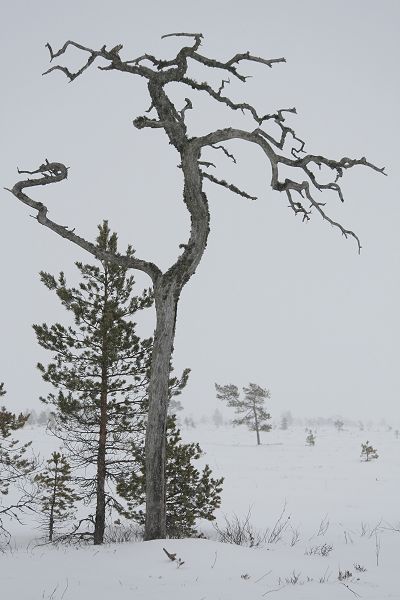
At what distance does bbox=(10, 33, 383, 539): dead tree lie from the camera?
5.57m

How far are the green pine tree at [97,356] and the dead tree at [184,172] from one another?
145 inches

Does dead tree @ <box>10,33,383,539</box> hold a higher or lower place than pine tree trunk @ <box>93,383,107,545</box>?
higher

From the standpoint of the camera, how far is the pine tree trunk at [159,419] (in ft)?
18.0

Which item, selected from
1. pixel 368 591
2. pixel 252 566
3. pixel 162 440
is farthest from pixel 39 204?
pixel 368 591

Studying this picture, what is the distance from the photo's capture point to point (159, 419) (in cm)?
566

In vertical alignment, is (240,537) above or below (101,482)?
below

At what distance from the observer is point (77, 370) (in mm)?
9570

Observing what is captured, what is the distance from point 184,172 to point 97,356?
203 inches

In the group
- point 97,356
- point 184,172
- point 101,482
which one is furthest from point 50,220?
point 101,482

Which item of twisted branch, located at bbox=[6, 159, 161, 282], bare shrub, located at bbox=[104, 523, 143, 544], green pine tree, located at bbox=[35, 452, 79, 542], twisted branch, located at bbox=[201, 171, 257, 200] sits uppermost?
twisted branch, located at bbox=[201, 171, 257, 200]

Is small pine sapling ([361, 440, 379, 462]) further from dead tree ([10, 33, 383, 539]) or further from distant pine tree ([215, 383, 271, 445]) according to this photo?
dead tree ([10, 33, 383, 539])

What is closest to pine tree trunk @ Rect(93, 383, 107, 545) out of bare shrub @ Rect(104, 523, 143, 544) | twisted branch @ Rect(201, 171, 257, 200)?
bare shrub @ Rect(104, 523, 143, 544)

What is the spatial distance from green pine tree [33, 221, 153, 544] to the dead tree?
3.68 metres

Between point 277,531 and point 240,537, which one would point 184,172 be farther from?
point 277,531
